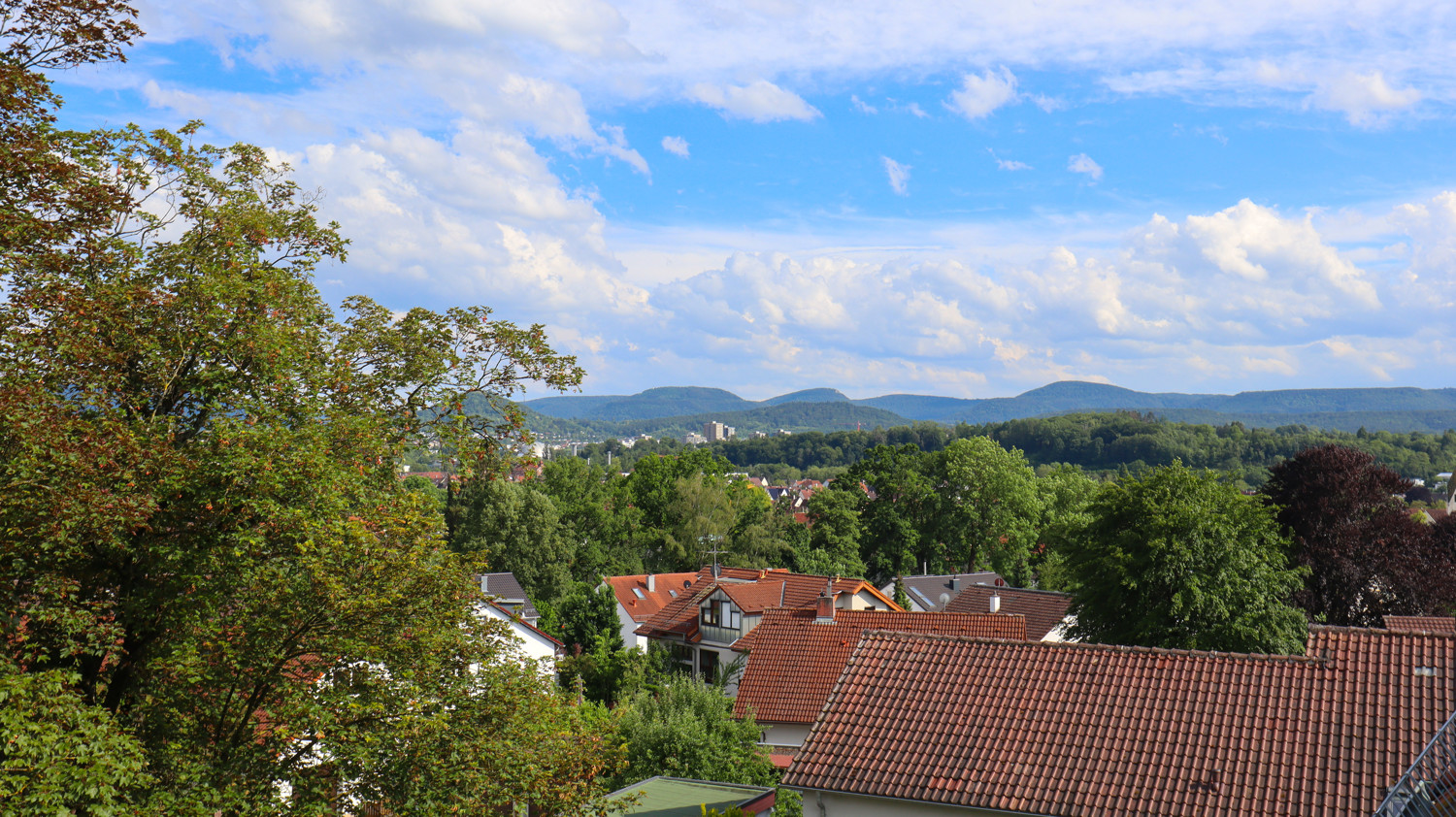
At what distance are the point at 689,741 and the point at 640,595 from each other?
1478 inches

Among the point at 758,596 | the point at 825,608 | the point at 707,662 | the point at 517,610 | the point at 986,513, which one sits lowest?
the point at 707,662

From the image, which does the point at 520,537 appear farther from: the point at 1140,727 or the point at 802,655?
the point at 1140,727

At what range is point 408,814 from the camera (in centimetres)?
1009

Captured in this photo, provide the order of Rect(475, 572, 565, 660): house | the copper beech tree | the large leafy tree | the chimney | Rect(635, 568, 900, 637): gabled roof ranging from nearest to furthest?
the copper beech tree
the chimney
the large leafy tree
Rect(475, 572, 565, 660): house
Rect(635, 568, 900, 637): gabled roof

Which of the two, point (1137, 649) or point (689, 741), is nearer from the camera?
point (1137, 649)

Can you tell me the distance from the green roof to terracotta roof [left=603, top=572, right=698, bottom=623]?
121 feet

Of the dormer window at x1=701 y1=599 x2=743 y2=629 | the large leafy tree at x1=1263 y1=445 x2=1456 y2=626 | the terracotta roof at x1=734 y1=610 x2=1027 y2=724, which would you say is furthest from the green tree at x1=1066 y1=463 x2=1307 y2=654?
the dormer window at x1=701 y1=599 x2=743 y2=629

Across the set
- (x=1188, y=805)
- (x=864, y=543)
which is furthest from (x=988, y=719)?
(x=864, y=543)

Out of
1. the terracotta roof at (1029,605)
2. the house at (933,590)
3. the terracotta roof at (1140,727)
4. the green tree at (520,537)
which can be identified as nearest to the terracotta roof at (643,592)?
the green tree at (520,537)

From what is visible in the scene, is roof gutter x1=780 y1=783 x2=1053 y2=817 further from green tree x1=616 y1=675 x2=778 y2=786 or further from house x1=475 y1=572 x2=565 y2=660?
house x1=475 y1=572 x2=565 y2=660

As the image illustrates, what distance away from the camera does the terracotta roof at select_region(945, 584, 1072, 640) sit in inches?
1561

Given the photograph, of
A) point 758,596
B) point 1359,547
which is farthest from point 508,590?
point 1359,547

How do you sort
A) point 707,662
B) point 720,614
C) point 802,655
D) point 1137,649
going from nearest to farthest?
1. point 1137,649
2. point 802,655
3. point 720,614
4. point 707,662

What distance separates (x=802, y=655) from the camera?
31453 millimetres
